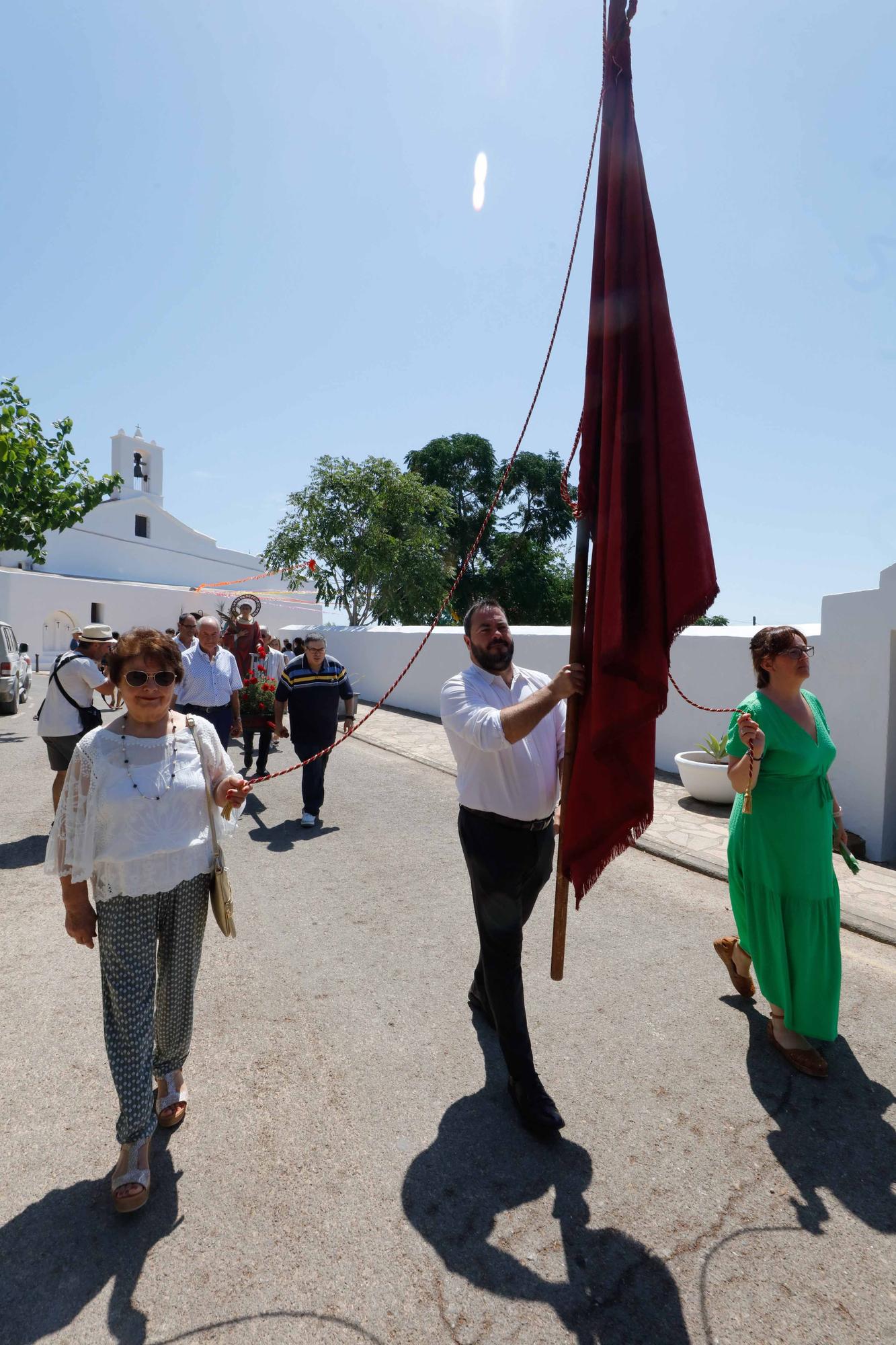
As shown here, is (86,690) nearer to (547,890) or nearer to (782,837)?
(547,890)

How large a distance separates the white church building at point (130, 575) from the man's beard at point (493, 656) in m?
30.9

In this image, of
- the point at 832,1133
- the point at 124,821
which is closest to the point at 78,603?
the point at 124,821

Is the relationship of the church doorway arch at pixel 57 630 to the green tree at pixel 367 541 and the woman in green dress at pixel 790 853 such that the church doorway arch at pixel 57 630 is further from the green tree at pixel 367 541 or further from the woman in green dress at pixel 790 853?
the woman in green dress at pixel 790 853

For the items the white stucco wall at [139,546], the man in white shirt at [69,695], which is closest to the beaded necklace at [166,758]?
the man in white shirt at [69,695]

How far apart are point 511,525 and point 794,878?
32.9 meters

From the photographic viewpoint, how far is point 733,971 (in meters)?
3.68

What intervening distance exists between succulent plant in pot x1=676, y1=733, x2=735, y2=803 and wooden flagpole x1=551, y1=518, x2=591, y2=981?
17.7 feet

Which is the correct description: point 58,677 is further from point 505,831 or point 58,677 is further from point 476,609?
point 505,831

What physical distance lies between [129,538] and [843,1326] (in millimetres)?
46849

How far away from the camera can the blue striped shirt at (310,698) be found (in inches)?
288

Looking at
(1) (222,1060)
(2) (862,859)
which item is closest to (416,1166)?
(1) (222,1060)

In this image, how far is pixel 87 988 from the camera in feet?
12.6

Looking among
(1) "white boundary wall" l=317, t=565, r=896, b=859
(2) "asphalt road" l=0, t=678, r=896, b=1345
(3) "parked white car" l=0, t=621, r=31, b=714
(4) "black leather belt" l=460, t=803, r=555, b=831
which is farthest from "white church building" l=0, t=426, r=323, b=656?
(4) "black leather belt" l=460, t=803, r=555, b=831

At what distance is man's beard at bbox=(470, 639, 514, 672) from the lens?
300 cm
